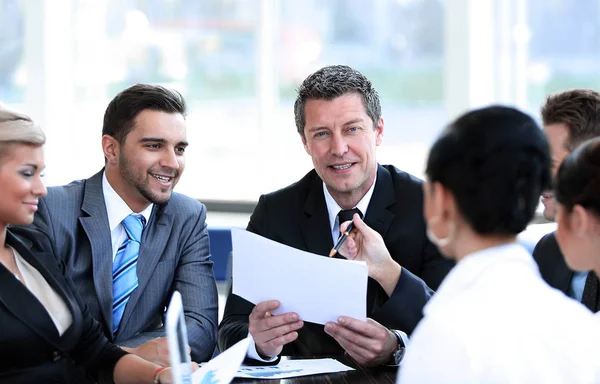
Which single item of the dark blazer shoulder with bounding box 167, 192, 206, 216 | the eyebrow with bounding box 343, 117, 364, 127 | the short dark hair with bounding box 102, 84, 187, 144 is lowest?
the dark blazer shoulder with bounding box 167, 192, 206, 216

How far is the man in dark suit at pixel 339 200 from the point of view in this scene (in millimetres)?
2635

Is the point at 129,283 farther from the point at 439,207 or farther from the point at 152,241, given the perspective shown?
the point at 439,207

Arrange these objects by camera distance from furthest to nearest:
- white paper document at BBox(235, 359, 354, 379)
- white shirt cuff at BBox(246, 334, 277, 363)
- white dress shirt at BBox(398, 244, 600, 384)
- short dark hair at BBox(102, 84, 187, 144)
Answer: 1. short dark hair at BBox(102, 84, 187, 144)
2. white shirt cuff at BBox(246, 334, 277, 363)
3. white paper document at BBox(235, 359, 354, 379)
4. white dress shirt at BBox(398, 244, 600, 384)

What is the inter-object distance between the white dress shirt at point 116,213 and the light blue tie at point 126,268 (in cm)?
2

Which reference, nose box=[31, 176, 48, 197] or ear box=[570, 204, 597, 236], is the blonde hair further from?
ear box=[570, 204, 597, 236]

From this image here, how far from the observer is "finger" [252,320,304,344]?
224 centimetres

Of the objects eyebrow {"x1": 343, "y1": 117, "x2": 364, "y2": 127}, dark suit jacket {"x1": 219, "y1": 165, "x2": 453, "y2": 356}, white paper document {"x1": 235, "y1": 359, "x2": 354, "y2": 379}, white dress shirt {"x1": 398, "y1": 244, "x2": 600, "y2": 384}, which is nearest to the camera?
white dress shirt {"x1": 398, "y1": 244, "x2": 600, "y2": 384}

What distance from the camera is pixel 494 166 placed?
4.27 feet

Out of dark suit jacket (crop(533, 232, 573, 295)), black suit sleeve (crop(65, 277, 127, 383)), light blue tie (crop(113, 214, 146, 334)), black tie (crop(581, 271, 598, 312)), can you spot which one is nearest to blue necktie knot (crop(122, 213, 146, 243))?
light blue tie (crop(113, 214, 146, 334))

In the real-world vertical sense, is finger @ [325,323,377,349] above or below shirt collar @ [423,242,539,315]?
below

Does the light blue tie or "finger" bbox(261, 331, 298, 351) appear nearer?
"finger" bbox(261, 331, 298, 351)

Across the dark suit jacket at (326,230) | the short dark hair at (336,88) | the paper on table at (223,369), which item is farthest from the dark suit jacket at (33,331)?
the short dark hair at (336,88)

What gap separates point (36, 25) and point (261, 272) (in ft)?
13.1

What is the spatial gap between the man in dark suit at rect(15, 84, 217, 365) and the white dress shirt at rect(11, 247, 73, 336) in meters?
0.41
